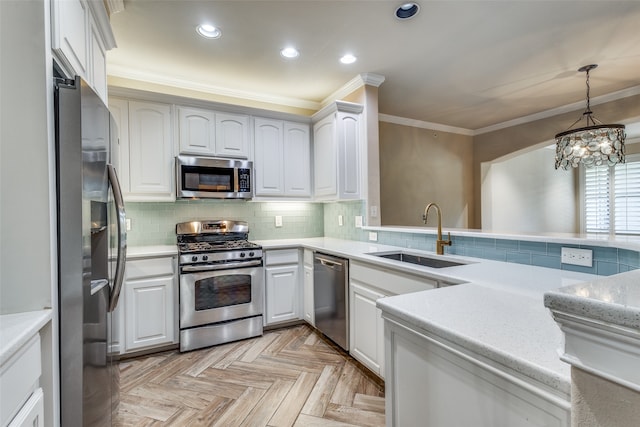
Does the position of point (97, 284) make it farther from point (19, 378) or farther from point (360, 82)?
point (360, 82)

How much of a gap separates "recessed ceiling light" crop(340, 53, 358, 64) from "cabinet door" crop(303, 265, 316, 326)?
2000mm

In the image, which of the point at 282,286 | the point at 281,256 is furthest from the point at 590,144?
the point at 282,286

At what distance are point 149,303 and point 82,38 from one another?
6.42 ft

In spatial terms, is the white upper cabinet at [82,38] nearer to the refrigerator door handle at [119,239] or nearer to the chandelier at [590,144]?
the refrigerator door handle at [119,239]

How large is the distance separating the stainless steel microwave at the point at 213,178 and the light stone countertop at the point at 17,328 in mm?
1980

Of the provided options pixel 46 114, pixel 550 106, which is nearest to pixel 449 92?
pixel 550 106

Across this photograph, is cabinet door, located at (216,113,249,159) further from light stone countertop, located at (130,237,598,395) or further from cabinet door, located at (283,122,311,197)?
light stone countertop, located at (130,237,598,395)

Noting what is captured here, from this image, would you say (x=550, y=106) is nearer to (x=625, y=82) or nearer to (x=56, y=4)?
(x=625, y=82)

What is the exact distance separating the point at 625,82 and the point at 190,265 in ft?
16.1

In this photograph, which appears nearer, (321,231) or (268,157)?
(268,157)

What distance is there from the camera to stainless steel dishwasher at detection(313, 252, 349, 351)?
8.00 feet

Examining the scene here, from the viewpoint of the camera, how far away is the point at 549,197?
17.9 feet

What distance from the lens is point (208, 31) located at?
2.33 meters

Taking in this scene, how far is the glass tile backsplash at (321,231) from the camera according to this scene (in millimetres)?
1556
